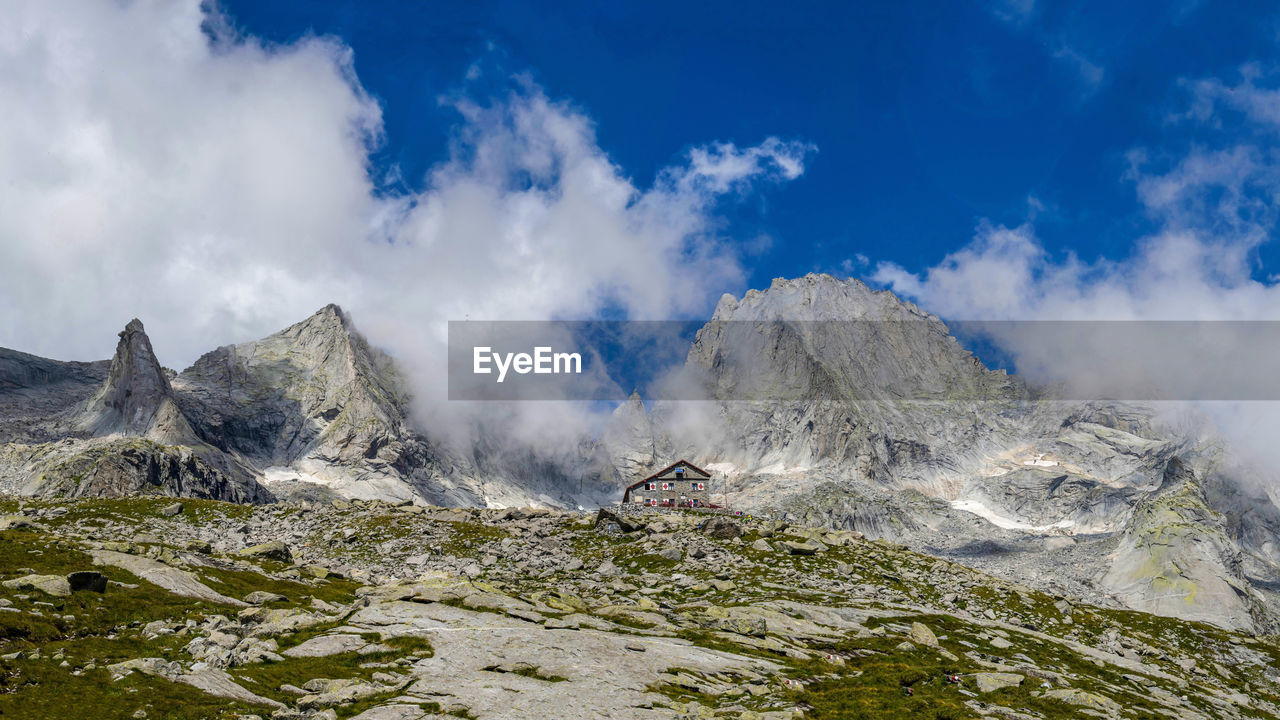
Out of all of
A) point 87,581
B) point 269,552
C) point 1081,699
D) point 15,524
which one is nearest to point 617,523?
point 269,552

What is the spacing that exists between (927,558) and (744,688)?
71824 millimetres

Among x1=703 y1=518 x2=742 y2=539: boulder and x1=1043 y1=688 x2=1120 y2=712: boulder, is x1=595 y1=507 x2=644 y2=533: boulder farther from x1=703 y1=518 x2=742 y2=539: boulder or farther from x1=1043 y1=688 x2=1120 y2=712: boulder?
x1=1043 y1=688 x2=1120 y2=712: boulder

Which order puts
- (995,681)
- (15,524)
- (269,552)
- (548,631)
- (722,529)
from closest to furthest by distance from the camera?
(548,631)
(995,681)
(269,552)
(15,524)
(722,529)

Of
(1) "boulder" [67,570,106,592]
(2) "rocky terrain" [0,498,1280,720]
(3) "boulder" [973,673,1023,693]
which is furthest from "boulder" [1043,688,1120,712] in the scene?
(1) "boulder" [67,570,106,592]

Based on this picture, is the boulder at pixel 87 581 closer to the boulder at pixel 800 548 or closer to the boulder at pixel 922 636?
the boulder at pixel 922 636

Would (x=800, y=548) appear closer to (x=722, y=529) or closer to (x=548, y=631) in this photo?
(x=722, y=529)

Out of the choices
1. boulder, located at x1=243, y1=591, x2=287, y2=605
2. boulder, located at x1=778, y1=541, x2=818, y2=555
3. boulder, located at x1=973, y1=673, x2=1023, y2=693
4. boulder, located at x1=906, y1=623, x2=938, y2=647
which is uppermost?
boulder, located at x1=243, y1=591, x2=287, y2=605

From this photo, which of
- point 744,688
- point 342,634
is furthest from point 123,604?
point 744,688

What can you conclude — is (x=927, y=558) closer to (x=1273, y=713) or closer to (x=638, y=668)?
(x=1273, y=713)

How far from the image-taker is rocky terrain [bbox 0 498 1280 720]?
3167 cm

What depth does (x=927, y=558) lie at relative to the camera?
334 ft

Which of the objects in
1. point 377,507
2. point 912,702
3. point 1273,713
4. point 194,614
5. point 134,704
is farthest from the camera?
point 377,507

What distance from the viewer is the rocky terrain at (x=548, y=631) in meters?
31.7

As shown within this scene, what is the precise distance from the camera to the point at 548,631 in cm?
4572
